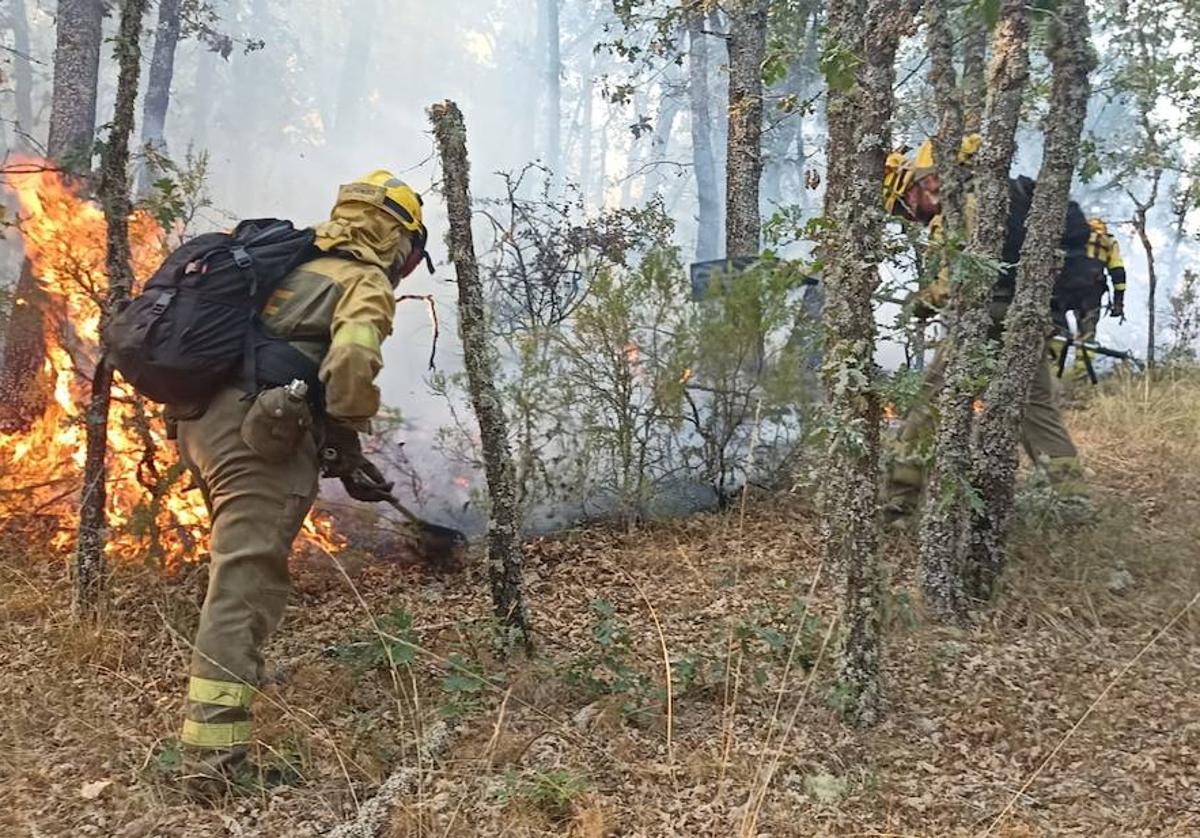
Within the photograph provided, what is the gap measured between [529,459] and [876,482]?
2302 millimetres

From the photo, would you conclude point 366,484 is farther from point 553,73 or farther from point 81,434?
point 553,73

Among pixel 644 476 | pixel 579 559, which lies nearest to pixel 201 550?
pixel 579 559

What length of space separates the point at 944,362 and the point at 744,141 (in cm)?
318

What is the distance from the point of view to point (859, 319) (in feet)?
8.96

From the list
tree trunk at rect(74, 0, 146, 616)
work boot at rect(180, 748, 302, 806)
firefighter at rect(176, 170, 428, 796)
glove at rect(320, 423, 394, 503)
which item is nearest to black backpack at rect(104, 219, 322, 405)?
firefighter at rect(176, 170, 428, 796)

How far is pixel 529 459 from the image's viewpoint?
472 cm

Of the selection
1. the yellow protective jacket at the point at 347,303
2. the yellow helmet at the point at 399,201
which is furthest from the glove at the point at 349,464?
the yellow helmet at the point at 399,201

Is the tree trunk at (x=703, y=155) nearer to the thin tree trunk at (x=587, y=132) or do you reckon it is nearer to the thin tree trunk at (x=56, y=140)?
the thin tree trunk at (x=56, y=140)

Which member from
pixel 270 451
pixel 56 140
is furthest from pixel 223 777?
pixel 56 140

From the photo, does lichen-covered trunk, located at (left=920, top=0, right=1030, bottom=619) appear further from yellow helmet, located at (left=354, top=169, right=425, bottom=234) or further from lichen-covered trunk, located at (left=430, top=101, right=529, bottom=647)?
yellow helmet, located at (left=354, top=169, right=425, bottom=234)

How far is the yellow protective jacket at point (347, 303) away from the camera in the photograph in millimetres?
2797

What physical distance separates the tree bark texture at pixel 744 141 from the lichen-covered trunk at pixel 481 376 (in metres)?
3.50

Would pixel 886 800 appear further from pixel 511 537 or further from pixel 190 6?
pixel 190 6

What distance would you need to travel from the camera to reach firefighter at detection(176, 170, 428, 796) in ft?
8.58
